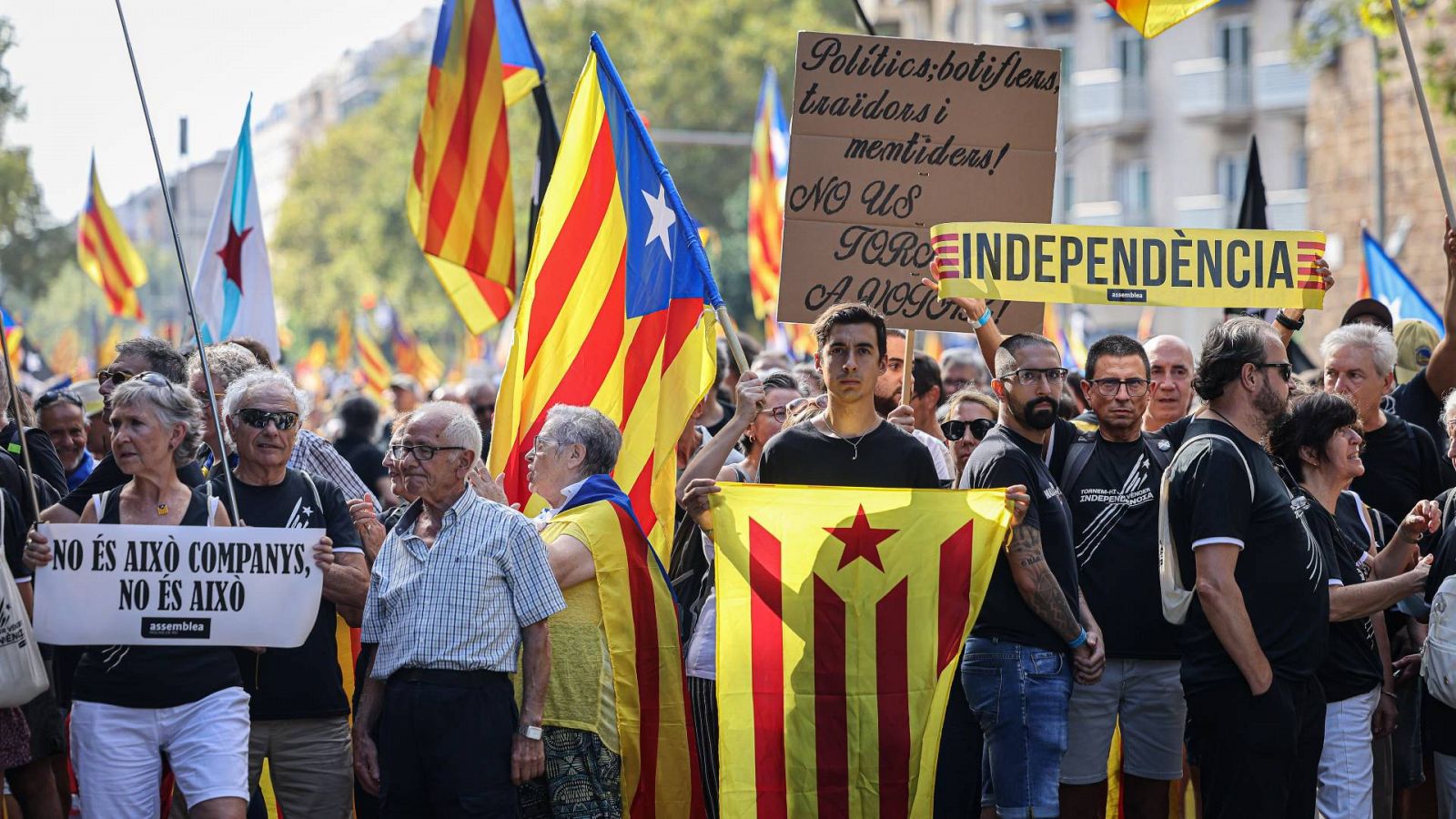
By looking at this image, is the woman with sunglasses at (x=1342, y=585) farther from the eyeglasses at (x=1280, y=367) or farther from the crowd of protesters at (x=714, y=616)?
the eyeglasses at (x=1280, y=367)

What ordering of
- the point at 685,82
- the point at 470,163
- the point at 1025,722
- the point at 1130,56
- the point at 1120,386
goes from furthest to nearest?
the point at 685,82
the point at 1130,56
the point at 470,163
the point at 1120,386
the point at 1025,722

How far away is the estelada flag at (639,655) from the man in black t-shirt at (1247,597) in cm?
180

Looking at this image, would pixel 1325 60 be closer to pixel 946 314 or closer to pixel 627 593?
pixel 946 314

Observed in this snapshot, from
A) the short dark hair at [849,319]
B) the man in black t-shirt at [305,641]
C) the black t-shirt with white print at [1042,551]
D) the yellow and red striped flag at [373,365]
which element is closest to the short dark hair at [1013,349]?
the black t-shirt with white print at [1042,551]

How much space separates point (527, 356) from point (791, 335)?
28.1 ft

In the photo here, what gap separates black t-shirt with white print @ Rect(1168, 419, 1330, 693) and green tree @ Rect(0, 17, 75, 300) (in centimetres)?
2691

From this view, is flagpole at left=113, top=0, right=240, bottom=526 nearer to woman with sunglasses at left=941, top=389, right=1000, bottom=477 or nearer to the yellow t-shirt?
the yellow t-shirt

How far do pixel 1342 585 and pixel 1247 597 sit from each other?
26.9 inches

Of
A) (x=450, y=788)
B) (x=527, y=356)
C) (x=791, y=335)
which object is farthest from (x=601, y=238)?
(x=791, y=335)

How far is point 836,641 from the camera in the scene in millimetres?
5934

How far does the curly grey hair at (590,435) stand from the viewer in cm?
613

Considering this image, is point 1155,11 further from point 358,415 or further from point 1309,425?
point 358,415

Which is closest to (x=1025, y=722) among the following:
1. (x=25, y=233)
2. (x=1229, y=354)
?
(x=1229, y=354)

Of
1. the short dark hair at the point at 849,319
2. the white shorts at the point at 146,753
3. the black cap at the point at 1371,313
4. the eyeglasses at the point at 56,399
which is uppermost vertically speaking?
the black cap at the point at 1371,313
